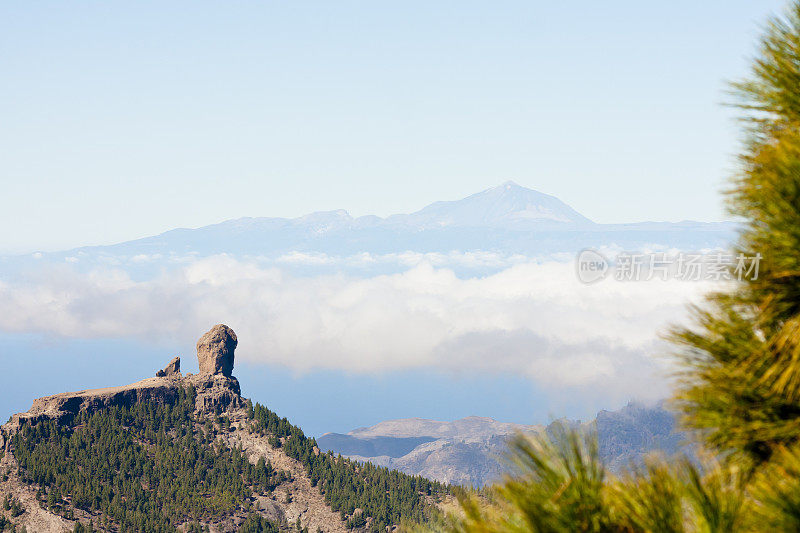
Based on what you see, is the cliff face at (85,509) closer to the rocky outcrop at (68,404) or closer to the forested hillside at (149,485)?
the rocky outcrop at (68,404)

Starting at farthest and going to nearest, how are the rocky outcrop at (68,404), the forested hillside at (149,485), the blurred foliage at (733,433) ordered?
1. the rocky outcrop at (68,404)
2. the forested hillside at (149,485)
3. the blurred foliage at (733,433)

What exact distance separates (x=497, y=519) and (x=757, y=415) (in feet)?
10.9

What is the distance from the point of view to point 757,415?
8.66 meters

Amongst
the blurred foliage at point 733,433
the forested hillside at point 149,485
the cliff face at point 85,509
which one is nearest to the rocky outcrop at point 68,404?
the cliff face at point 85,509

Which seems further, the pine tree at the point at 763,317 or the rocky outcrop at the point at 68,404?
the rocky outcrop at the point at 68,404

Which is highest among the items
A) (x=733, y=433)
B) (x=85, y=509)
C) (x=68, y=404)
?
(x=733, y=433)

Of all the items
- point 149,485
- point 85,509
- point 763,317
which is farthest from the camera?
point 149,485

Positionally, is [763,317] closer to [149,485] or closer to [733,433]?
[733,433]

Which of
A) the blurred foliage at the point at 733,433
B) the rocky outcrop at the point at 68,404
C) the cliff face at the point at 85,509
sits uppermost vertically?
the blurred foliage at the point at 733,433

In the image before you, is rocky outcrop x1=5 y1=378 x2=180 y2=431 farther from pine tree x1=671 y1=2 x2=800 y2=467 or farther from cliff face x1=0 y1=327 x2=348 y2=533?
pine tree x1=671 y1=2 x2=800 y2=467

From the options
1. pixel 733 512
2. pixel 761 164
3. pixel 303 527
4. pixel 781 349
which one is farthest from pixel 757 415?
pixel 303 527

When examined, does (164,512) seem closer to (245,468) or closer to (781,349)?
(245,468)

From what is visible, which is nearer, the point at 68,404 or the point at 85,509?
the point at 85,509

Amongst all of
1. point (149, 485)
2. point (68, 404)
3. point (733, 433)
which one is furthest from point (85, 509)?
point (733, 433)
